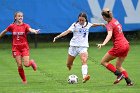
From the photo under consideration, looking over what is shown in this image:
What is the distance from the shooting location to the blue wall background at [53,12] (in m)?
27.5

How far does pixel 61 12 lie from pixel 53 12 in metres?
0.42

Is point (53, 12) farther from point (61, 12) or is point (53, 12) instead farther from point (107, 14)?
point (107, 14)

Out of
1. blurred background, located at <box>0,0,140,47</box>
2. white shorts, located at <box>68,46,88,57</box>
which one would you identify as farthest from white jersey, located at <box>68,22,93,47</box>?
blurred background, located at <box>0,0,140,47</box>

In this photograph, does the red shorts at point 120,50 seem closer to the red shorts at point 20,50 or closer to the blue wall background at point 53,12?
the red shorts at point 20,50

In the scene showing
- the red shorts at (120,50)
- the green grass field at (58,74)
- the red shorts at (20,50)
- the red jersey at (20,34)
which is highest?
the red jersey at (20,34)

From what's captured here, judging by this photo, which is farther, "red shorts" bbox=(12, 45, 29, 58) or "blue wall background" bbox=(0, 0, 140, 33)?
"blue wall background" bbox=(0, 0, 140, 33)

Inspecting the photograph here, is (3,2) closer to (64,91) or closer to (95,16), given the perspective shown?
(95,16)

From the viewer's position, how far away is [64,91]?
12.5 meters

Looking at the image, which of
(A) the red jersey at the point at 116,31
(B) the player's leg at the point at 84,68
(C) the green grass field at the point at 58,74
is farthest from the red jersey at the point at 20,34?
(A) the red jersey at the point at 116,31

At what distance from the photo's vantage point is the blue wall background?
27.5 meters

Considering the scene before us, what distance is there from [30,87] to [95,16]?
15.1m

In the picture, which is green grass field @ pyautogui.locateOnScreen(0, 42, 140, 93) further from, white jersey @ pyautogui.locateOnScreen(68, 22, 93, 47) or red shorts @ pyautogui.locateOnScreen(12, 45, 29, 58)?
white jersey @ pyautogui.locateOnScreen(68, 22, 93, 47)

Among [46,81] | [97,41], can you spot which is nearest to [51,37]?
[97,41]

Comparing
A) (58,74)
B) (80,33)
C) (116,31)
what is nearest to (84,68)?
(80,33)
